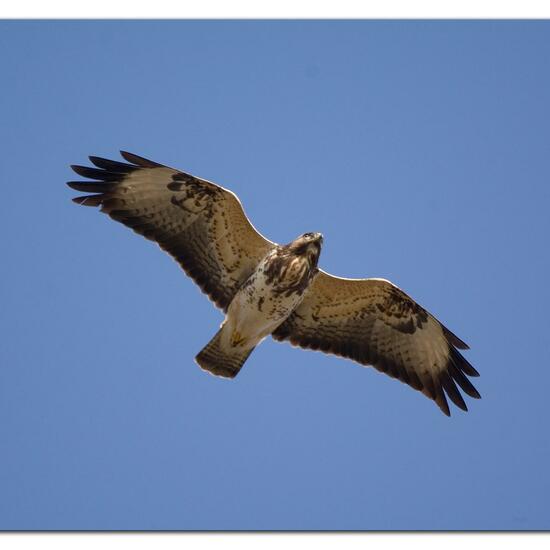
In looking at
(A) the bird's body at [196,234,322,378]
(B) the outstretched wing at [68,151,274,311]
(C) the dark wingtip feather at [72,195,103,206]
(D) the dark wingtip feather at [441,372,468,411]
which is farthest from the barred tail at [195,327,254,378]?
(D) the dark wingtip feather at [441,372,468,411]

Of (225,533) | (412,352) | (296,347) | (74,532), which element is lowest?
(74,532)

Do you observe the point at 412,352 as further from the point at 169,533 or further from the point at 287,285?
the point at 169,533

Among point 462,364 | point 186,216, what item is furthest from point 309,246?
point 462,364

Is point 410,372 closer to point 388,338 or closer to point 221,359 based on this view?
point 388,338

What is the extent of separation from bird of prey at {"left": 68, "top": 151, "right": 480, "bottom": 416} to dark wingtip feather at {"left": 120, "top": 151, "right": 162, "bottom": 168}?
0.04ft

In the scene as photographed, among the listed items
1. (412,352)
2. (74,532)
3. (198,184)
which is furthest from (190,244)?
(74,532)

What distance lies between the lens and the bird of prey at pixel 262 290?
9.27 meters

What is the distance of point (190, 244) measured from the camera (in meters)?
9.72

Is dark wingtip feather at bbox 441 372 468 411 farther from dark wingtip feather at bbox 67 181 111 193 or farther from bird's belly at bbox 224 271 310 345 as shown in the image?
dark wingtip feather at bbox 67 181 111 193

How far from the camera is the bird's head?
29.4 feet

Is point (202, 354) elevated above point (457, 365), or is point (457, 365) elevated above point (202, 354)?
point (457, 365)

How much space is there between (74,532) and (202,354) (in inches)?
112

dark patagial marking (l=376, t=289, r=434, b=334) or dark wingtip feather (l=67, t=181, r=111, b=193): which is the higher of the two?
dark patagial marking (l=376, t=289, r=434, b=334)

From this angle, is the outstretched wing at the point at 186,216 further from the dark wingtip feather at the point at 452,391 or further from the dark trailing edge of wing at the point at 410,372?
the dark wingtip feather at the point at 452,391
